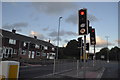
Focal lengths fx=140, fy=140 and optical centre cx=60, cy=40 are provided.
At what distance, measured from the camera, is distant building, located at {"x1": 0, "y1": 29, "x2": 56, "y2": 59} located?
3509 centimetres

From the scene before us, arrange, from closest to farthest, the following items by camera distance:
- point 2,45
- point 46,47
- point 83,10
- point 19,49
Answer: point 83,10
point 2,45
point 19,49
point 46,47

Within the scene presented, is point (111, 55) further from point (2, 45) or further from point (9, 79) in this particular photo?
point (9, 79)

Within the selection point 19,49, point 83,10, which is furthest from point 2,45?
point 83,10

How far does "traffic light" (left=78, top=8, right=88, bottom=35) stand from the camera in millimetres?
6537

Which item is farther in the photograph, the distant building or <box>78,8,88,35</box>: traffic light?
the distant building

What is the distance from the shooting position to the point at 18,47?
39.8 m

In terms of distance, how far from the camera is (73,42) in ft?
250

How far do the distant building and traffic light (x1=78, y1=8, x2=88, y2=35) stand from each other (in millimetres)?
29685

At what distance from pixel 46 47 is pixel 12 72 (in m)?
51.4

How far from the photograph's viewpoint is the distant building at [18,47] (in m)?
35.1

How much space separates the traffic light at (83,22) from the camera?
21.4 feet

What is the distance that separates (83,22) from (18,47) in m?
35.7

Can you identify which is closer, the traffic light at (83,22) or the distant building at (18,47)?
the traffic light at (83,22)

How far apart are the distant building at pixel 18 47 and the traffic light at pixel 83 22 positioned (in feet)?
97.4
